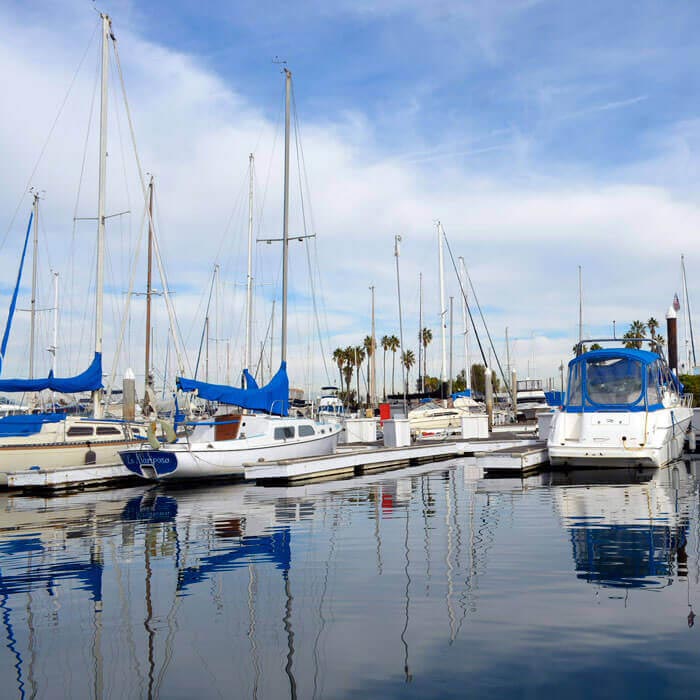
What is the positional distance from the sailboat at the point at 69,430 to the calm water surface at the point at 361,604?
1060cm

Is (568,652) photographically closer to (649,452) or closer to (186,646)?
(186,646)

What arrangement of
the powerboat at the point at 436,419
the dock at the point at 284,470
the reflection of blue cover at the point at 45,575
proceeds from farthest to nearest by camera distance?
the powerboat at the point at 436,419, the dock at the point at 284,470, the reflection of blue cover at the point at 45,575

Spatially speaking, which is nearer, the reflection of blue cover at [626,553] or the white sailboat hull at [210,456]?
the reflection of blue cover at [626,553]

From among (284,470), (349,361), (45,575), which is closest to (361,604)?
(45,575)

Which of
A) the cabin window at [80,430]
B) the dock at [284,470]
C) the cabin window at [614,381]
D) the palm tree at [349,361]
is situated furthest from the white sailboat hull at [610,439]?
the palm tree at [349,361]

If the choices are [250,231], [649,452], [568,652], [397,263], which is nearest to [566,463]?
[649,452]

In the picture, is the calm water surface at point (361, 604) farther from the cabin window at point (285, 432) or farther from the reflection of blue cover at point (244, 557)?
Result: the cabin window at point (285, 432)

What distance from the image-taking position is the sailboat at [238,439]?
24188mm

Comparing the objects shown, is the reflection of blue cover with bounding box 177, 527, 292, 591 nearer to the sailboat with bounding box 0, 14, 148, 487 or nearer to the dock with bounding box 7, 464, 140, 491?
the dock with bounding box 7, 464, 140, 491

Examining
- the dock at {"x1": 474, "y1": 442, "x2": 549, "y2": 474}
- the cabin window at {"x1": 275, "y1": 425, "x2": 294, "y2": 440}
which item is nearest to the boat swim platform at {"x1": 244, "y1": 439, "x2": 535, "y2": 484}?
the dock at {"x1": 474, "y1": 442, "x2": 549, "y2": 474}

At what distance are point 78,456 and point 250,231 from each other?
15.8 m

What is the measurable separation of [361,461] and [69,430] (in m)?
10.5

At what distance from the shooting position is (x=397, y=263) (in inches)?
2195

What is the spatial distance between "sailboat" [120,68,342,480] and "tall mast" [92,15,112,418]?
415 centimetres
